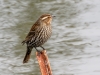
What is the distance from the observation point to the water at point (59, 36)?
35.9 feet

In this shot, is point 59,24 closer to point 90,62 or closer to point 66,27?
point 66,27

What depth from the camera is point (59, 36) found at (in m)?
12.6

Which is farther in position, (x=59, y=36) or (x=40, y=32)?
(x=59, y=36)

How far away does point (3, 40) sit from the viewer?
1264 cm

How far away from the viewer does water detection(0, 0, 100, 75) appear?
10.9 metres

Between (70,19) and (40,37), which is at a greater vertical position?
(40,37)

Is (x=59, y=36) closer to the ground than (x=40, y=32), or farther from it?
closer to the ground

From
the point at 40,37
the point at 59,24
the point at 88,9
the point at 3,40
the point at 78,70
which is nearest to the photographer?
the point at 40,37

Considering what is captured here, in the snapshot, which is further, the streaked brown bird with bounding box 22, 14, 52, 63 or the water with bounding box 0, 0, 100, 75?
the water with bounding box 0, 0, 100, 75

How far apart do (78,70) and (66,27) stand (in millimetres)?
2646

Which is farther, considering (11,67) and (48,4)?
(48,4)

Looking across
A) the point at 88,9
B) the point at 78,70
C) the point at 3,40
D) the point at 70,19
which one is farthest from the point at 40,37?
the point at 88,9

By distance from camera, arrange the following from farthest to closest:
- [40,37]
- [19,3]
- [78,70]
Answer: [19,3]
[78,70]
[40,37]

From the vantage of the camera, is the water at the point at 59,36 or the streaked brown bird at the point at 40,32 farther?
the water at the point at 59,36
